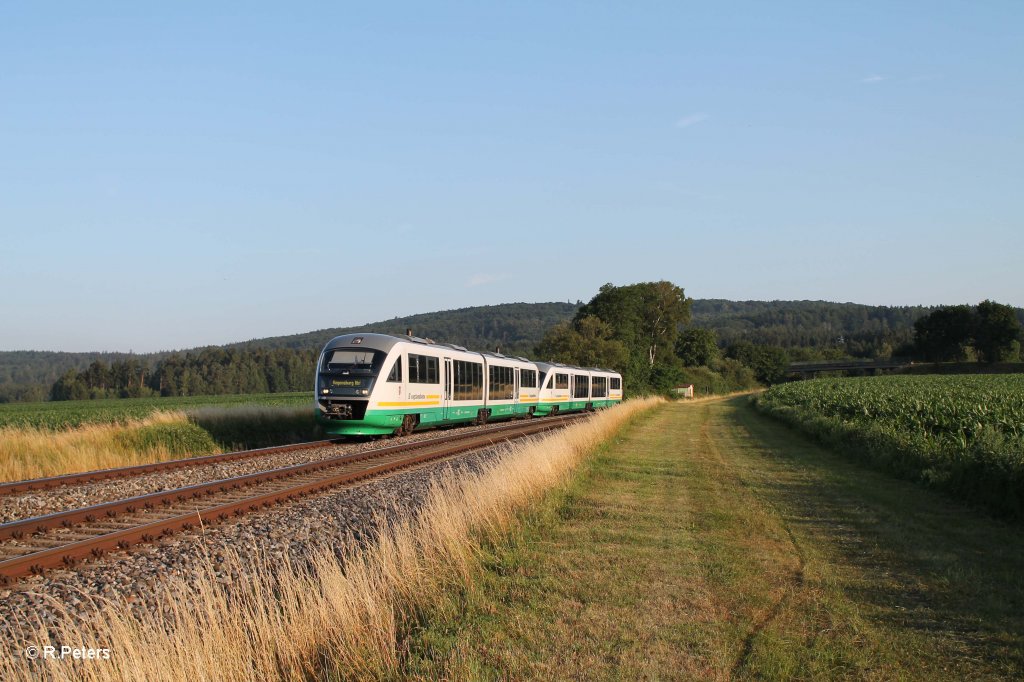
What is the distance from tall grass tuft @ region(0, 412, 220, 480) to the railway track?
5.85m

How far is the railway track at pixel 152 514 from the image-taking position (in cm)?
790

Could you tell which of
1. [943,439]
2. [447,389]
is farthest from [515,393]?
[943,439]

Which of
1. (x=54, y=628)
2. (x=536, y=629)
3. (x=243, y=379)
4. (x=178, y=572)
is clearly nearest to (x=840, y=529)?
(x=536, y=629)

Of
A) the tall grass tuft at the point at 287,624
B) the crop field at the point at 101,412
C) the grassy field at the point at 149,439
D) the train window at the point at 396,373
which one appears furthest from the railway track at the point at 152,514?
the crop field at the point at 101,412

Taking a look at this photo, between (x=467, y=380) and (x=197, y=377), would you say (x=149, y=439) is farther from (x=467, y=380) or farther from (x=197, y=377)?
(x=197, y=377)

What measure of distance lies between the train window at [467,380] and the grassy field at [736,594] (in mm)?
15065

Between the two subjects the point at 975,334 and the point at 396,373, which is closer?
the point at 396,373

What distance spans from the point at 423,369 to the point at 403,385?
1509 millimetres

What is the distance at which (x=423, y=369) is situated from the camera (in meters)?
23.5

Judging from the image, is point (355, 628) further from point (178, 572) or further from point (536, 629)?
point (178, 572)

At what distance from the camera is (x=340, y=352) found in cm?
2167

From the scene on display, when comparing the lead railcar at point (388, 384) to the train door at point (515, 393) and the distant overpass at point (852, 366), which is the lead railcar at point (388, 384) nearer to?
the train door at point (515, 393)

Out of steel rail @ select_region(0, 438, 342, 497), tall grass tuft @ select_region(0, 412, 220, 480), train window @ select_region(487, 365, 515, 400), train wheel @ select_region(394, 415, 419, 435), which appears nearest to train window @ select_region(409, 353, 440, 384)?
train wheel @ select_region(394, 415, 419, 435)

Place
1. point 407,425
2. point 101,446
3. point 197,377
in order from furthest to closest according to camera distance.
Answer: point 197,377 < point 407,425 < point 101,446
